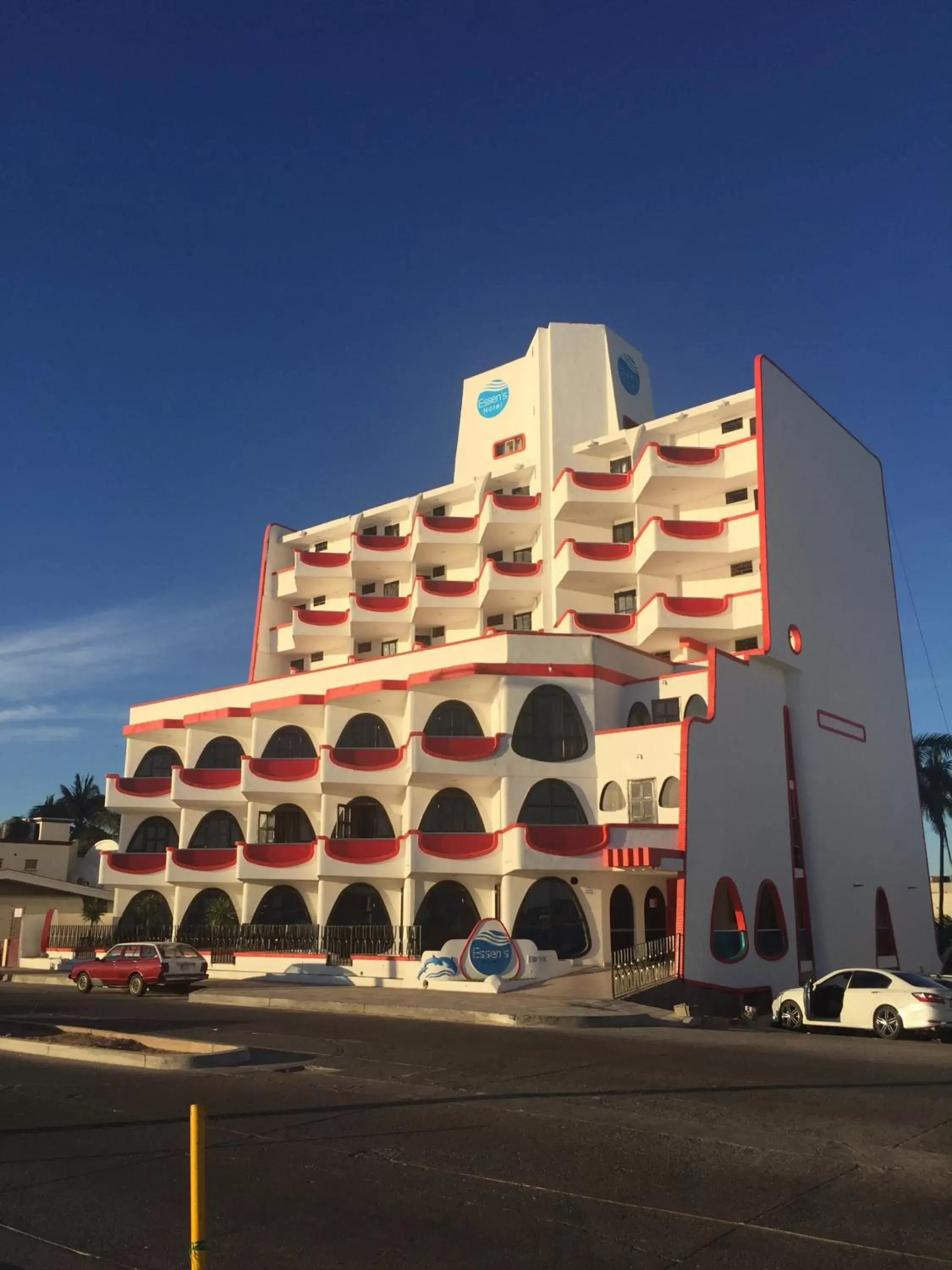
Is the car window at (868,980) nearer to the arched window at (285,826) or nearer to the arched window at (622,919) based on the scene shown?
the arched window at (622,919)

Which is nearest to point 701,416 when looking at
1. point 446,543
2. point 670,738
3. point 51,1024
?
point 446,543

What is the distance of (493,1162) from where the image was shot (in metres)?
8.80

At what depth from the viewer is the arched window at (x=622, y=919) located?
114 feet

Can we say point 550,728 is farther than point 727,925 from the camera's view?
Yes

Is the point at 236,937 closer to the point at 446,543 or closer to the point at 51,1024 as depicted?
the point at 51,1024

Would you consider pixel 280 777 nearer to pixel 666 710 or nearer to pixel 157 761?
pixel 157 761

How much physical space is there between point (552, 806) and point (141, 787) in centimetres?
2085

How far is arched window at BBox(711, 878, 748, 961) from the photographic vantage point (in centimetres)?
3123

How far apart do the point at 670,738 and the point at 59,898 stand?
104ft

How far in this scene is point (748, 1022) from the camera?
27391 millimetres

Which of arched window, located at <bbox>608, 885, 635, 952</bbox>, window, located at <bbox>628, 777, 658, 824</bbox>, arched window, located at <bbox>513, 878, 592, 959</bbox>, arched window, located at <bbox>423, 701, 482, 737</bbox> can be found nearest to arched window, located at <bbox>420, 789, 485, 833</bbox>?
arched window, located at <bbox>423, 701, 482, 737</bbox>

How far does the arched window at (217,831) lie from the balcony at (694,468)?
74.3 ft

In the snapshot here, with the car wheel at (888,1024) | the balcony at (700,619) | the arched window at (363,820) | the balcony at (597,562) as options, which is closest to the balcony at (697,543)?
the balcony at (597,562)

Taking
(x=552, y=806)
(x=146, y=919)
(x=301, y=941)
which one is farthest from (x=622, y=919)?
(x=146, y=919)
